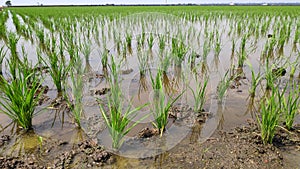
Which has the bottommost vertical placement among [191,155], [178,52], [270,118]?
[191,155]

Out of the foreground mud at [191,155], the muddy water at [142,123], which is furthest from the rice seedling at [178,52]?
the foreground mud at [191,155]

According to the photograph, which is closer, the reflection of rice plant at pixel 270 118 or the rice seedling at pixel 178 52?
the reflection of rice plant at pixel 270 118

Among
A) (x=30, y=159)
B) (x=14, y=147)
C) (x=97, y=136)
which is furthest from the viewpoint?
(x=97, y=136)

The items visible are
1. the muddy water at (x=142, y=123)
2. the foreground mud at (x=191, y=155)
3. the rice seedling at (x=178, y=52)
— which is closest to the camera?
the foreground mud at (x=191, y=155)

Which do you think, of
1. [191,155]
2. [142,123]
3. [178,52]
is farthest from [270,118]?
[178,52]

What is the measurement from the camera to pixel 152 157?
1997mm

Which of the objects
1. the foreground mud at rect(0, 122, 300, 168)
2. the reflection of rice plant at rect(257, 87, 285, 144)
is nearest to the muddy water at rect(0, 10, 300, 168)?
the foreground mud at rect(0, 122, 300, 168)

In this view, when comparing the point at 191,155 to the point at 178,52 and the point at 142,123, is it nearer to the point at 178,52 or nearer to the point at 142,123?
the point at 142,123

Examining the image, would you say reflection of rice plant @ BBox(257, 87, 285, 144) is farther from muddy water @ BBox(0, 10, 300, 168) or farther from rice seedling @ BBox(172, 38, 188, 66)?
rice seedling @ BBox(172, 38, 188, 66)

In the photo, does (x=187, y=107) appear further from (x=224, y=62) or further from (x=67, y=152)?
(x=224, y=62)

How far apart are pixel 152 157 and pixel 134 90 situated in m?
1.49

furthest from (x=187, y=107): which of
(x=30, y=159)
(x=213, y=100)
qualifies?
(x=30, y=159)

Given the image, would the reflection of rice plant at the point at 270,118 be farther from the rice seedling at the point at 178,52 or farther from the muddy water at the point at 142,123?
the rice seedling at the point at 178,52

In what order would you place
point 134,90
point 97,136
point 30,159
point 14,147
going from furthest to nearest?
point 134,90
point 97,136
point 14,147
point 30,159
